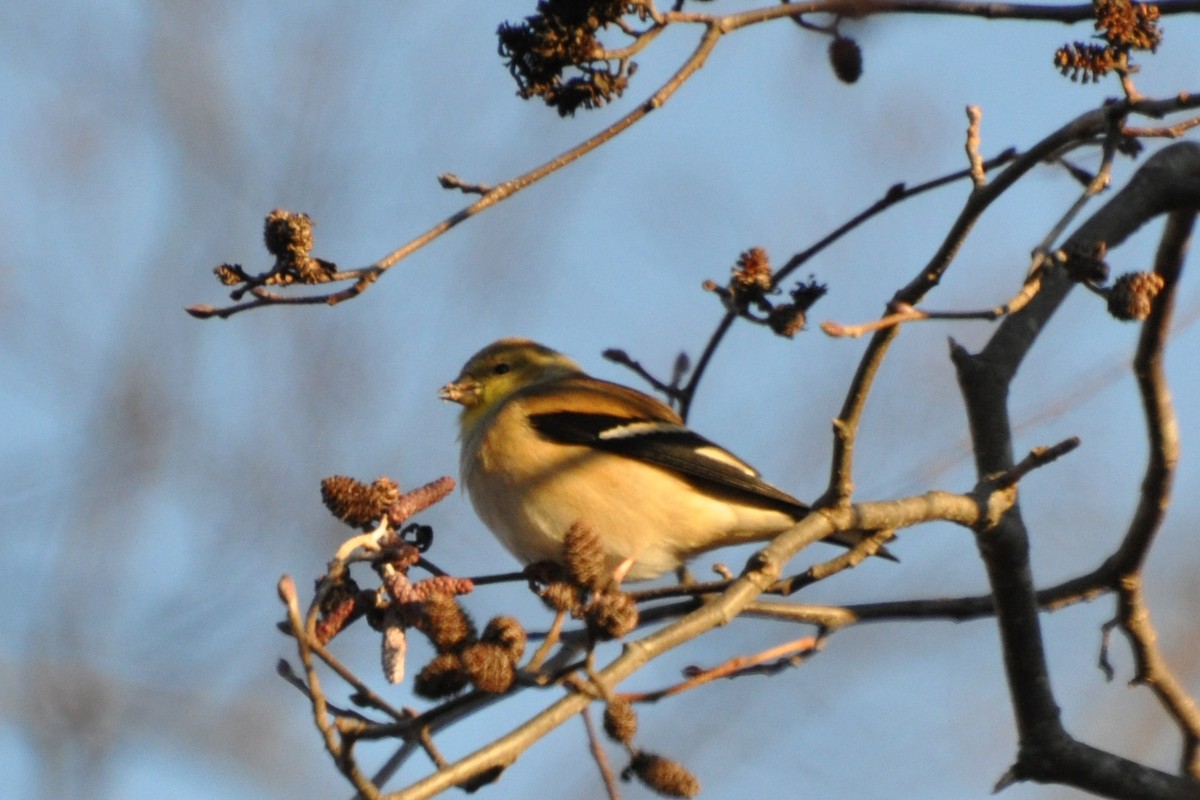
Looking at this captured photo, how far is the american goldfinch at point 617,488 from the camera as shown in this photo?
5.24 meters

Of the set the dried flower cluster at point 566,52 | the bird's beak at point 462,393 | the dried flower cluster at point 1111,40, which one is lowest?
the dried flower cluster at point 1111,40

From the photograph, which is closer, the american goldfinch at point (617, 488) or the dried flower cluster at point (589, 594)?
the dried flower cluster at point (589, 594)

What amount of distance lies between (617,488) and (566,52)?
7.94ft

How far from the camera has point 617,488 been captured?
537 centimetres

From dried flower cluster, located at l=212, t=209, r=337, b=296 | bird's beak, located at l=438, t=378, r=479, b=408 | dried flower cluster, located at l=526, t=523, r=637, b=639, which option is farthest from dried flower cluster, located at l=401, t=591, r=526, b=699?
bird's beak, located at l=438, t=378, r=479, b=408

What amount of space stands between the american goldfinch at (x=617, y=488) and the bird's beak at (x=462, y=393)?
24.1 inches

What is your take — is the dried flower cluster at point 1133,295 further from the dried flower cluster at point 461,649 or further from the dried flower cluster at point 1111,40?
the dried flower cluster at point 461,649

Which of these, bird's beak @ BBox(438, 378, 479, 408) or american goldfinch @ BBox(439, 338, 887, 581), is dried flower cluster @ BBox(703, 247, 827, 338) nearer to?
american goldfinch @ BBox(439, 338, 887, 581)

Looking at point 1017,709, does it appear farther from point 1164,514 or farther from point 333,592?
point 333,592

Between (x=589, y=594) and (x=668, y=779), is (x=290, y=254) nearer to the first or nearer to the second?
(x=589, y=594)

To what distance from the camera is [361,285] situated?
9.08ft

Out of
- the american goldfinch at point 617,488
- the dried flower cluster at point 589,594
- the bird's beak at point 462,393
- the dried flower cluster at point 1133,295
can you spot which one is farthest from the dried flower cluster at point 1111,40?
the bird's beak at point 462,393

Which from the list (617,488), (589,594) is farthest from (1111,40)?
(617,488)

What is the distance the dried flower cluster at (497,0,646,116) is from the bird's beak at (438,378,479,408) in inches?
122
